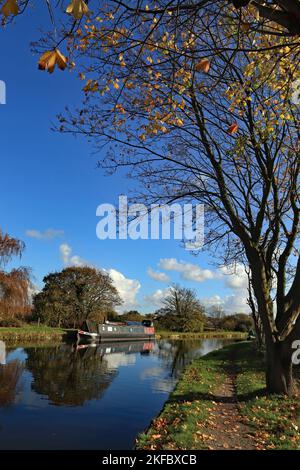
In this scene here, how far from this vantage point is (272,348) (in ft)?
38.3

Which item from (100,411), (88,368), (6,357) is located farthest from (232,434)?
(6,357)

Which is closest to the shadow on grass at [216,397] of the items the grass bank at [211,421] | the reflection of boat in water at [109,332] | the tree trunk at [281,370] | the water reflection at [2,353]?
the grass bank at [211,421]

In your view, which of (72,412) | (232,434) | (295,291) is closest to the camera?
(232,434)

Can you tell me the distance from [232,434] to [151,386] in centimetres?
1035

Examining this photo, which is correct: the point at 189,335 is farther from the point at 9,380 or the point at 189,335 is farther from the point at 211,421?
the point at 211,421

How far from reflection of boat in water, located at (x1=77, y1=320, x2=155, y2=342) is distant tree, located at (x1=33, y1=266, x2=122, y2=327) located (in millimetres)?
5042

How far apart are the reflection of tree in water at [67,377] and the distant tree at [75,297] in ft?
73.8

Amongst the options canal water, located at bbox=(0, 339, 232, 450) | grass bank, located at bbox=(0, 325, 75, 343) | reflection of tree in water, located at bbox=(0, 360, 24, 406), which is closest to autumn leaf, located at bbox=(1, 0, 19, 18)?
canal water, located at bbox=(0, 339, 232, 450)

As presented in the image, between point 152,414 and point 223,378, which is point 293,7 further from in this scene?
point 223,378

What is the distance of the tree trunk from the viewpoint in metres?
11.3

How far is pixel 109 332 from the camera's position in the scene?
1853 inches

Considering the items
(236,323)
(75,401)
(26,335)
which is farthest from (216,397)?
(236,323)
